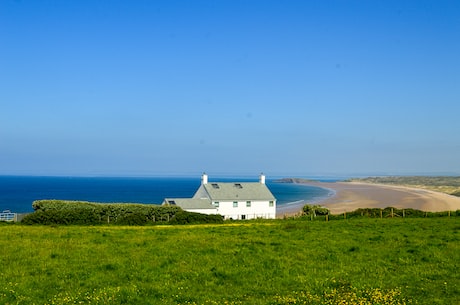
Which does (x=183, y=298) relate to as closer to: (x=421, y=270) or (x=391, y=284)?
(x=391, y=284)

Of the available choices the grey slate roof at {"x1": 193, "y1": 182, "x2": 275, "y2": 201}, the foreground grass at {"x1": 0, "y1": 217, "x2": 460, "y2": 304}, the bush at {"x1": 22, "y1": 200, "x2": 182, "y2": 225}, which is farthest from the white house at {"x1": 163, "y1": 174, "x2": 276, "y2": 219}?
the foreground grass at {"x1": 0, "y1": 217, "x2": 460, "y2": 304}

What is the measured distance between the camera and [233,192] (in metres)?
75.8

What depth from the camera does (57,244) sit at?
74.7 feet

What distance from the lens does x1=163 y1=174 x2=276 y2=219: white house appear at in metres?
72.1

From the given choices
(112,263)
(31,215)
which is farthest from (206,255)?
(31,215)

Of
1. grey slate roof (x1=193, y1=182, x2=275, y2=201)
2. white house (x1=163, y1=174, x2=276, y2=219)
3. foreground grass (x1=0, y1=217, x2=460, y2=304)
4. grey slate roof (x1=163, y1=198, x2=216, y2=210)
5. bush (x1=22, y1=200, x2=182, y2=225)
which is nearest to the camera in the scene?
foreground grass (x1=0, y1=217, x2=460, y2=304)

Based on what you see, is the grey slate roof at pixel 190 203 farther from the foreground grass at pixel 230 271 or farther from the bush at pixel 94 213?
the foreground grass at pixel 230 271

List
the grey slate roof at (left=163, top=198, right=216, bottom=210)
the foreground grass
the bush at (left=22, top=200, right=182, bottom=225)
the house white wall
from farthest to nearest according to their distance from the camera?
the house white wall, the grey slate roof at (left=163, top=198, right=216, bottom=210), the bush at (left=22, top=200, right=182, bottom=225), the foreground grass

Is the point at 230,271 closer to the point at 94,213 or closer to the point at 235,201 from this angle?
the point at 94,213

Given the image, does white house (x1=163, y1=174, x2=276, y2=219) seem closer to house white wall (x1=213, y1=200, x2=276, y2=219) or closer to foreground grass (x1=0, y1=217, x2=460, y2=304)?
house white wall (x1=213, y1=200, x2=276, y2=219)

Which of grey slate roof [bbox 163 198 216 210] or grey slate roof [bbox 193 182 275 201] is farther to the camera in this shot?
grey slate roof [bbox 193 182 275 201]

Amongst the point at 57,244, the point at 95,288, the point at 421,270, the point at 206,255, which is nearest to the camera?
the point at 95,288

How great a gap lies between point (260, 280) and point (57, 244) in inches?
509

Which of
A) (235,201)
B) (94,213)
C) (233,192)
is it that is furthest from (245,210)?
(94,213)
